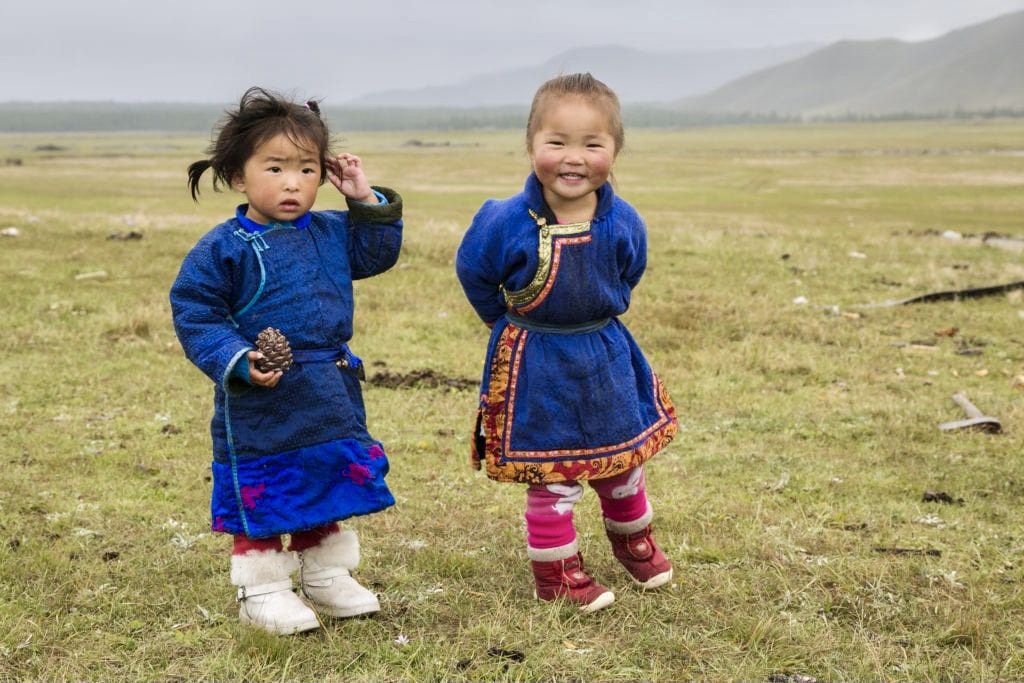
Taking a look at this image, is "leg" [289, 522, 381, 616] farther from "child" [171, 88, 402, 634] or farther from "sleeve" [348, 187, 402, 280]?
"sleeve" [348, 187, 402, 280]

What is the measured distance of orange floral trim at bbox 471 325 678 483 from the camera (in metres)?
4.41

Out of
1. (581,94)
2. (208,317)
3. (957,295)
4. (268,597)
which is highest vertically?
(581,94)

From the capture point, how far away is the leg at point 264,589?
4238 mm

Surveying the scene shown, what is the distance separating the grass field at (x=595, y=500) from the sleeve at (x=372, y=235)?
153 centimetres

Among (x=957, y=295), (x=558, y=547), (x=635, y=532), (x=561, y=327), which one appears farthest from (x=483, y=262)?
(x=957, y=295)

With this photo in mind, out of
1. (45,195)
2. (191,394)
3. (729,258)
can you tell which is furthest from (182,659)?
(45,195)

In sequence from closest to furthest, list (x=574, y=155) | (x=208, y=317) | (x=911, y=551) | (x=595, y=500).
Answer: (x=208, y=317)
(x=574, y=155)
(x=911, y=551)
(x=595, y=500)

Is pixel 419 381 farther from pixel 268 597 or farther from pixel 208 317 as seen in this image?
pixel 208 317

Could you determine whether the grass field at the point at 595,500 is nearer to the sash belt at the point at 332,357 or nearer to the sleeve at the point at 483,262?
the sash belt at the point at 332,357

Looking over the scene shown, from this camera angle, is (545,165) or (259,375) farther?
(545,165)

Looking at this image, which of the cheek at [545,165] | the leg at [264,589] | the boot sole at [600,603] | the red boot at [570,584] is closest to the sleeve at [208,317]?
the leg at [264,589]

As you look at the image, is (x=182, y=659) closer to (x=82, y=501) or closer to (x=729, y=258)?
(x=82, y=501)

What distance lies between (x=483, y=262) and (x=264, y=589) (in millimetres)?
1654

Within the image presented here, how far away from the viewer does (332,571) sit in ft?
14.5
